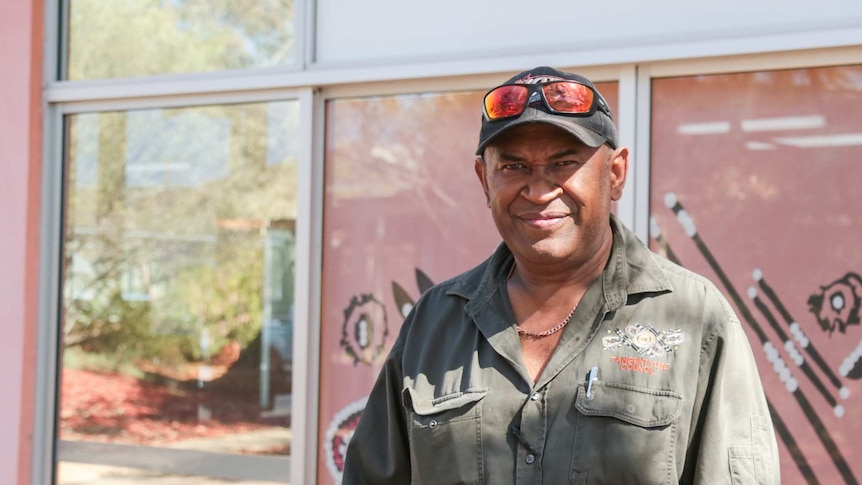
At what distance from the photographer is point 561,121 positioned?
76.3 inches

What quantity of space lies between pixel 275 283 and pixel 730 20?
89.4 inches

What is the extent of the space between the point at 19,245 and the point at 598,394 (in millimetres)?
3709

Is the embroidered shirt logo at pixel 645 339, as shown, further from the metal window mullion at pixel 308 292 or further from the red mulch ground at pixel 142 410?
the red mulch ground at pixel 142 410

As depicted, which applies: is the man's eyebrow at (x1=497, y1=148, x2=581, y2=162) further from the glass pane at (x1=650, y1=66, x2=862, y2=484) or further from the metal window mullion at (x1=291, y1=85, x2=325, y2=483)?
the metal window mullion at (x1=291, y1=85, x2=325, y2=483)

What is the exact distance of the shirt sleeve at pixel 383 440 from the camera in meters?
2.19

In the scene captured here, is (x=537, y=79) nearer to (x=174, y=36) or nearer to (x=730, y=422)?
(x=730, y=422)

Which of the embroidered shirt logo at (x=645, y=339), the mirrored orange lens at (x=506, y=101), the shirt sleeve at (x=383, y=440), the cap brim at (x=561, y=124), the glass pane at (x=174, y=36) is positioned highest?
the glass pane at (x=174, y=36)

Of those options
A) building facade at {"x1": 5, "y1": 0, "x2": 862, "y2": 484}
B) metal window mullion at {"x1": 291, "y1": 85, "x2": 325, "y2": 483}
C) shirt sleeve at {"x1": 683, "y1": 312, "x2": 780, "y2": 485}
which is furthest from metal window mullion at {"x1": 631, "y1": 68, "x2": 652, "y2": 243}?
shirt sleeve at {"x1": 683, "y1": 312, "x2": 780, "y2": 485}

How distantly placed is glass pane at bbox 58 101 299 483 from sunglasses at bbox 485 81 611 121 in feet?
8.30

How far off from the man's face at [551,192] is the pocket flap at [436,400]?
31 centimetres

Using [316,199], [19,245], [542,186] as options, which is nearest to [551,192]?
[542,186]

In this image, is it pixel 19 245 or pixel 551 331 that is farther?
pixel 19 245

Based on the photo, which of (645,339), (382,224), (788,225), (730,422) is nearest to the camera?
(730,422)

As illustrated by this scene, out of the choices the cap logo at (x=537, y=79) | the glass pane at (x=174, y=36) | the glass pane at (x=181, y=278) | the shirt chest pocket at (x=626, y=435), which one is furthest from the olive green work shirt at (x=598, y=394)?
the glass pane at (x=174, y=36)
